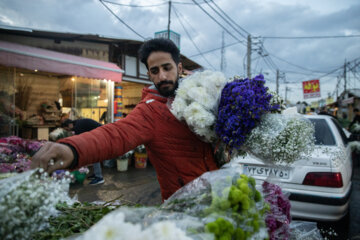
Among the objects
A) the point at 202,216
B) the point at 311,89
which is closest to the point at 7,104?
the point at 202,216

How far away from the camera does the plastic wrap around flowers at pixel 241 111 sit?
128cm

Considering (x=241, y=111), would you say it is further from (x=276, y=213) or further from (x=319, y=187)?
(x=319, y=187)

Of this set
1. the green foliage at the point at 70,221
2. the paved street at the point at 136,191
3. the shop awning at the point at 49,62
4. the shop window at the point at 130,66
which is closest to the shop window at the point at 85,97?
the shop awning at the point at 49,62

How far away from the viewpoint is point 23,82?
8.92 metres

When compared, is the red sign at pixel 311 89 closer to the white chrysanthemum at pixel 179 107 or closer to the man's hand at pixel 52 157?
the white chrysanthemum at pixel 179 107

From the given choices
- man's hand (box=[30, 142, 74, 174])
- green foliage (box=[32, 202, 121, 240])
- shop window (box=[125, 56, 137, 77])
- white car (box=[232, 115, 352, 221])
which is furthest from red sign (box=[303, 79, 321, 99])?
man's hand (box=[30, 142, 74, 174])

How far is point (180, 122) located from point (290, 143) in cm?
69

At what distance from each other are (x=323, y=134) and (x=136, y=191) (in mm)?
4143

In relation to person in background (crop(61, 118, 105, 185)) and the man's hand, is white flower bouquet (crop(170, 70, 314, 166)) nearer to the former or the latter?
the man's hand

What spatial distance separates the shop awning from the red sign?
1831 cm

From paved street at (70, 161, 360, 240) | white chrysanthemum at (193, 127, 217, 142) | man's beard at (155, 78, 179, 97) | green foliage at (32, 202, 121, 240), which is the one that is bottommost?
paved street at (70, 161, 360, 240)

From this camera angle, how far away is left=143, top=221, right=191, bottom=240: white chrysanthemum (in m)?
0.68

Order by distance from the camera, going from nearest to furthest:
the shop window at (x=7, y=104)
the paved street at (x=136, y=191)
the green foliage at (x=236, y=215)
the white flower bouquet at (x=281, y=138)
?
the green foliage at (x=236, y=215)
the white flower bouquet at (x=281, y=138)
the paved street at (x=136, y=191)
the shop window at (x=7, y=104)

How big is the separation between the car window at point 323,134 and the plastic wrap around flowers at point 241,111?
2.98 m
